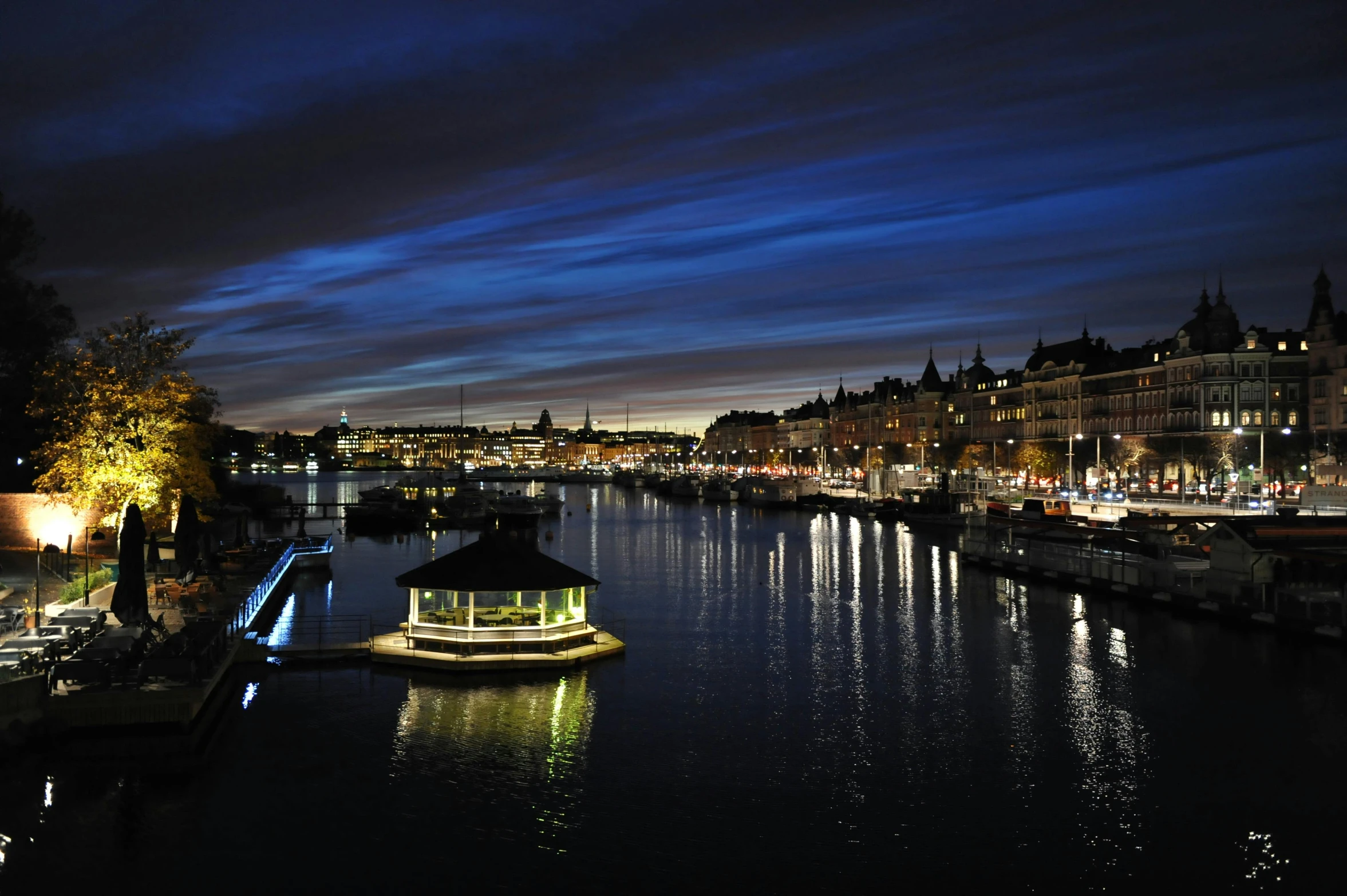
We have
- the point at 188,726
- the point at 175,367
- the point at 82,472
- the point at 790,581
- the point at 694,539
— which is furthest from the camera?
the point at 694,539

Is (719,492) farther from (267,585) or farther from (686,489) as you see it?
(267,585)

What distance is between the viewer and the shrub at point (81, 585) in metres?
25.8

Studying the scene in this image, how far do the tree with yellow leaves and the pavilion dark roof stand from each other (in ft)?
46.6

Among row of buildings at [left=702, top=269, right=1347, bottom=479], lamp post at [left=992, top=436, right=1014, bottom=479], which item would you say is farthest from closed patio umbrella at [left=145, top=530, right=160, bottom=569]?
lamp post at [left=992, top=436, right=1014, bottom=479]

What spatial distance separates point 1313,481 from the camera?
230 ft

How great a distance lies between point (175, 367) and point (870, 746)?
1130 inches

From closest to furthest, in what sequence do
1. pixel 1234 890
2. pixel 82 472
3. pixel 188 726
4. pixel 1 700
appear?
pixel 1234 890 < pixel 1 700 < pixel 188 726 < pixel 82 472

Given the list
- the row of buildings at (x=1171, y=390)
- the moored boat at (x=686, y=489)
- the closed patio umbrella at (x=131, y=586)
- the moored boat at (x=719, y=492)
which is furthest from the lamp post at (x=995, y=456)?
the closed patio umbrella at (x=131, y=586)

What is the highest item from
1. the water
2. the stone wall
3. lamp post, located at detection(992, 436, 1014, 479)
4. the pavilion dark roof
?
lamp post, located at detection(992, 436, 1014, 479)

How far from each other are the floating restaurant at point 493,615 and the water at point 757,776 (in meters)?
0.71

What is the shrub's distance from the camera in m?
25.8

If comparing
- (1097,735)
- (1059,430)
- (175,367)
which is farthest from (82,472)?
(1059,430)

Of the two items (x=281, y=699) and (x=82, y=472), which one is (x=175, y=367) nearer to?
(x=82, y=472)

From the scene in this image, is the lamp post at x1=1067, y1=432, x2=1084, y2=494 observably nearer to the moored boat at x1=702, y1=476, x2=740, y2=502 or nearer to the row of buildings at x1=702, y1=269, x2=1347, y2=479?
the row of buildings at x1=702, y1=269, x2=1347, y2=479
